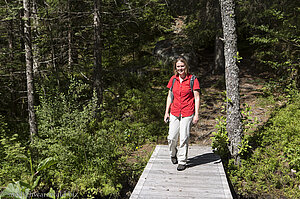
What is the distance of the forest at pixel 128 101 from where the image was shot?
633 cm

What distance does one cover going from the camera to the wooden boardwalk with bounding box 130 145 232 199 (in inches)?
163

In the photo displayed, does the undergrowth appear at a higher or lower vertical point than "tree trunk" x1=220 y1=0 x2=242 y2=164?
lower

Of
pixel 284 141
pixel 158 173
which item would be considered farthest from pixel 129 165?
pixel 284 141

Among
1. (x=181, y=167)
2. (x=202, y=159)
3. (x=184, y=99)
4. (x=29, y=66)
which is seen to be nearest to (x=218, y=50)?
(x=202, y=159)

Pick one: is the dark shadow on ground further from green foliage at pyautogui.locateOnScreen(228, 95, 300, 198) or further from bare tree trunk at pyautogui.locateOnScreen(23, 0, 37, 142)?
bare tree trunk at pyautogui.locateOnScreen(23, 0, 37, 142)

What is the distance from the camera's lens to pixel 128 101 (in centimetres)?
1133

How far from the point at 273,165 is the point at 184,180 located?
3101 millimetres

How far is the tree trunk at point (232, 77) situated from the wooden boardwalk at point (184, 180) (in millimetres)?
847

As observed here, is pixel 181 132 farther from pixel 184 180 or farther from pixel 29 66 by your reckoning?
pixel 29 66

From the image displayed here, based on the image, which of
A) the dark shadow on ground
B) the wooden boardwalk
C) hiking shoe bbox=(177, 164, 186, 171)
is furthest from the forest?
hiking shoe bbox=(177, 164, 186, 171)

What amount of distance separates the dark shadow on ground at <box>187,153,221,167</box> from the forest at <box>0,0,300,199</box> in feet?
1.93

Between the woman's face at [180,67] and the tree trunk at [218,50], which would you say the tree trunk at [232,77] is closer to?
the woman's face at [180,67]

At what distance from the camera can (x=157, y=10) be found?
1575 centimetres

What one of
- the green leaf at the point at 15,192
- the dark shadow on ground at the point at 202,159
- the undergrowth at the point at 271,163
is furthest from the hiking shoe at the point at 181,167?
the green leaf at the point at 15,192
